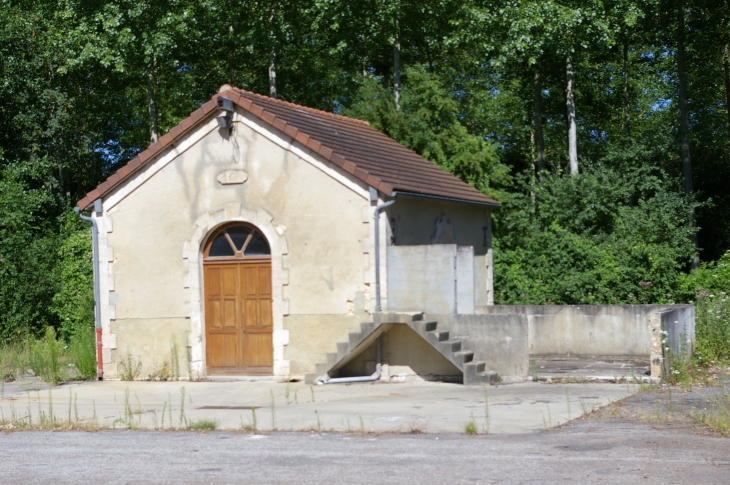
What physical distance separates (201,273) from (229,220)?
111cm

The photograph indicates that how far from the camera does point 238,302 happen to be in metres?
16.7

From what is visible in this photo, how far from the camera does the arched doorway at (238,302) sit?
16.5 meters

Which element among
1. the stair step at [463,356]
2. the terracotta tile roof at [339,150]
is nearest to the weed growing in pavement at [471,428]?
the stair step at [463,356]

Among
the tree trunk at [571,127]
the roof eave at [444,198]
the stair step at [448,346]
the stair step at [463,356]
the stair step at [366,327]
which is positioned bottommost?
the stair step at [463,356]

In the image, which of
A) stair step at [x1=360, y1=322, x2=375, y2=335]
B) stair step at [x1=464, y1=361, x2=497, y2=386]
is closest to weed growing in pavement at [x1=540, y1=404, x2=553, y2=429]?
stair step at [x1=464, y1=361, x2=497, y2=386]

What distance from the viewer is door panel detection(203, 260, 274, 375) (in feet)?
54.2

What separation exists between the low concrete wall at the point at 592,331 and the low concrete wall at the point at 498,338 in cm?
368

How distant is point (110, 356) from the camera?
17.0m

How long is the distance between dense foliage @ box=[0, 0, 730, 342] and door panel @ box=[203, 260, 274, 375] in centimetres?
667

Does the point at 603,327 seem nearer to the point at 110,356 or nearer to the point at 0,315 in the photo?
the point at 110,356

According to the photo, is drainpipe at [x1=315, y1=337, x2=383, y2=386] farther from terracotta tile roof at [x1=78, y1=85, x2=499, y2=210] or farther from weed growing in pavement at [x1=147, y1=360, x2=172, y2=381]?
weed growing in pavement at [x1=147, y1=360, x2=172, y2=381]

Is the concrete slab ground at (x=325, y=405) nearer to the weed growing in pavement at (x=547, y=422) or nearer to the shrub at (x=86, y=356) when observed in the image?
the weed growing in pavement at (x=547, y=422)

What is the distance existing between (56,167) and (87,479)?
2507 cm

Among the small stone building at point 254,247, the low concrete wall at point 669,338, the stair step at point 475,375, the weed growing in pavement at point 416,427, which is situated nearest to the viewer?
the weed growing in pavement at point 416,427
